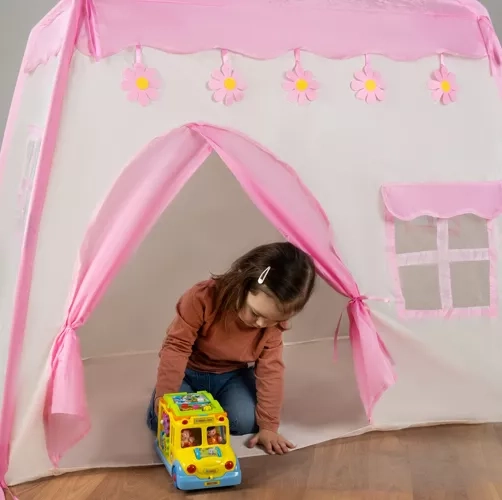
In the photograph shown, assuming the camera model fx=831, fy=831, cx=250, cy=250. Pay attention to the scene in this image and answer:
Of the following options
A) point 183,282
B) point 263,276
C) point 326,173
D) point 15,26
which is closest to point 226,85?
point 326,173

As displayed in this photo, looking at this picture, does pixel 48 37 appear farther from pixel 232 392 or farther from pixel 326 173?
pixel 232 392

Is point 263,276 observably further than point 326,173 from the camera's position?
No

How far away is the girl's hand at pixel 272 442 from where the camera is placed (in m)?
2.09

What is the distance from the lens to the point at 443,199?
7.09 ft

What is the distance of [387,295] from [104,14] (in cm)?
99

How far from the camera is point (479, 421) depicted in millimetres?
2270

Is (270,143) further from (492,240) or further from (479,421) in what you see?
(479,421)

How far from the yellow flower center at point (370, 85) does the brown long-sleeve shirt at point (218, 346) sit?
0.64 metres

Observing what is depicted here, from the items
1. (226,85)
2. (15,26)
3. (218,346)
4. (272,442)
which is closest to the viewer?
(226,85)

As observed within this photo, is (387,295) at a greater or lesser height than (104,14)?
lesser

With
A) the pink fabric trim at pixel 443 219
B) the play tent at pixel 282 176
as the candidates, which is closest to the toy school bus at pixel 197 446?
the play tent at pixel 282 176

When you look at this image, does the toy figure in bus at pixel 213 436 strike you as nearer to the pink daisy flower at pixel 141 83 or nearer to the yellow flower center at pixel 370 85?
the pink daisy flower at pixel 141 83

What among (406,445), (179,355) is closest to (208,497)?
(179,355)

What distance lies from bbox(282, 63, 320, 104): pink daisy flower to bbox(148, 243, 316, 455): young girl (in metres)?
0.37
